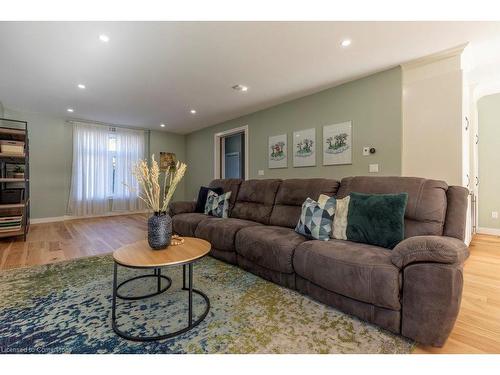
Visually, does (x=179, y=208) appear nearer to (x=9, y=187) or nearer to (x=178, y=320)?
(x=178, y=320)

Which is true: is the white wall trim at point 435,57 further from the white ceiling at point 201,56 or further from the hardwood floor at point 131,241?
the hardwood floor at point 131,241

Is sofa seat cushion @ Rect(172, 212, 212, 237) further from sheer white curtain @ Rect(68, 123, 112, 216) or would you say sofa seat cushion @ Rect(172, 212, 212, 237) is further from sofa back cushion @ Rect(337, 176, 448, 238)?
sheer white curtain @ Rect(68, 123, 112, 216)

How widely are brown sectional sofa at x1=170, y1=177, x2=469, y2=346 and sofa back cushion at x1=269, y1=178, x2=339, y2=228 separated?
0.4 inches

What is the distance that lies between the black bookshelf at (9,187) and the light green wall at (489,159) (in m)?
7.58

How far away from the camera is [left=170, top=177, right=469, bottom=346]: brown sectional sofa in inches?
49.6

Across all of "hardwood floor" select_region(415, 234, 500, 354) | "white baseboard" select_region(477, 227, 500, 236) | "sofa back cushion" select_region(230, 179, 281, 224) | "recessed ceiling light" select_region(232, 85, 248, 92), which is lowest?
"hardwood floor" select_region(415, 234, 500, 354)

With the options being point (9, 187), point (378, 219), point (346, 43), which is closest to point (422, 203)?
point (378, 219)

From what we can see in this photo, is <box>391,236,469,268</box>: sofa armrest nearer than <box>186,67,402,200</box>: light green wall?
Yes

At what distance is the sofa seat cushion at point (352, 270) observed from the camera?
138 cm

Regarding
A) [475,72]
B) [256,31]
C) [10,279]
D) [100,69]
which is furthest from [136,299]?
[475,72]

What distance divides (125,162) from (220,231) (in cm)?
465

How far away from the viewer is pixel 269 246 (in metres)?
2.06

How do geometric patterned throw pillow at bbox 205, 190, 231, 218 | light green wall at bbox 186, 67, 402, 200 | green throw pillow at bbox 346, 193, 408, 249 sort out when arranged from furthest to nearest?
geometric patterned throw pillow at bbox 205, 190, 231, 218
light green wall at bbox 186, 67, 402, 200
green throw pillow at bbox 346, 193, 408, 249

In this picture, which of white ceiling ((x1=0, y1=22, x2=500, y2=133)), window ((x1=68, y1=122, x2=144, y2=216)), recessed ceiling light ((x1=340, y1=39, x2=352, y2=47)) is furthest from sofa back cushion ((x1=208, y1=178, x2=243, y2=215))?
window ((x1=68, y1=122, x2=144, y2=216))
